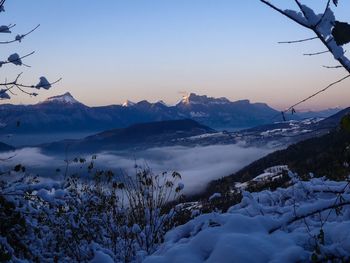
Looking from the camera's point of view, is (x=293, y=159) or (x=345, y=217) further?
(x=293, y=159)

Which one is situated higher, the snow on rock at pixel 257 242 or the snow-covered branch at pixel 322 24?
the snow-covered branch at pixel 322 24

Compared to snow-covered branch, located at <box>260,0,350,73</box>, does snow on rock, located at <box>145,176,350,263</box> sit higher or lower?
lower

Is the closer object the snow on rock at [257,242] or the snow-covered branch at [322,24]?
the snow-covered branch at [322,24]

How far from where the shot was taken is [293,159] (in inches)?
5448

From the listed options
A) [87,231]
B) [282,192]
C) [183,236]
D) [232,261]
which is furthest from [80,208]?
[232,261]

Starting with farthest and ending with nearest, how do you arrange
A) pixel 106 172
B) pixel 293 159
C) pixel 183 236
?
pixel 293 159, pixel 106 172, pixel 183 236

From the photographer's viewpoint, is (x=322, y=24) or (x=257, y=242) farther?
(x=257, y=242)

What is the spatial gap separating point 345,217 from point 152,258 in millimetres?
2536

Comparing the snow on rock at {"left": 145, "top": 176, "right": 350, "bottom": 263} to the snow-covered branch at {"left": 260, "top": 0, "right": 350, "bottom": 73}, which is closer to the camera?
the snow-covered branch at {"left": 260, "top": 0, "right": 350, "bottom": 73}

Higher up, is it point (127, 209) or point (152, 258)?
point (152, 258)

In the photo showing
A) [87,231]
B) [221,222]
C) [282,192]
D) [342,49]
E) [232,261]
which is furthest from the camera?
[87,231]

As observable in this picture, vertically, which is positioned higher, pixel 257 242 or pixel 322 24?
pixel 322 24

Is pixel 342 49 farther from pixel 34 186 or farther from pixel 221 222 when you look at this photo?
pixel 34 186

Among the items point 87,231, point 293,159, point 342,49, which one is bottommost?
point 293,159
